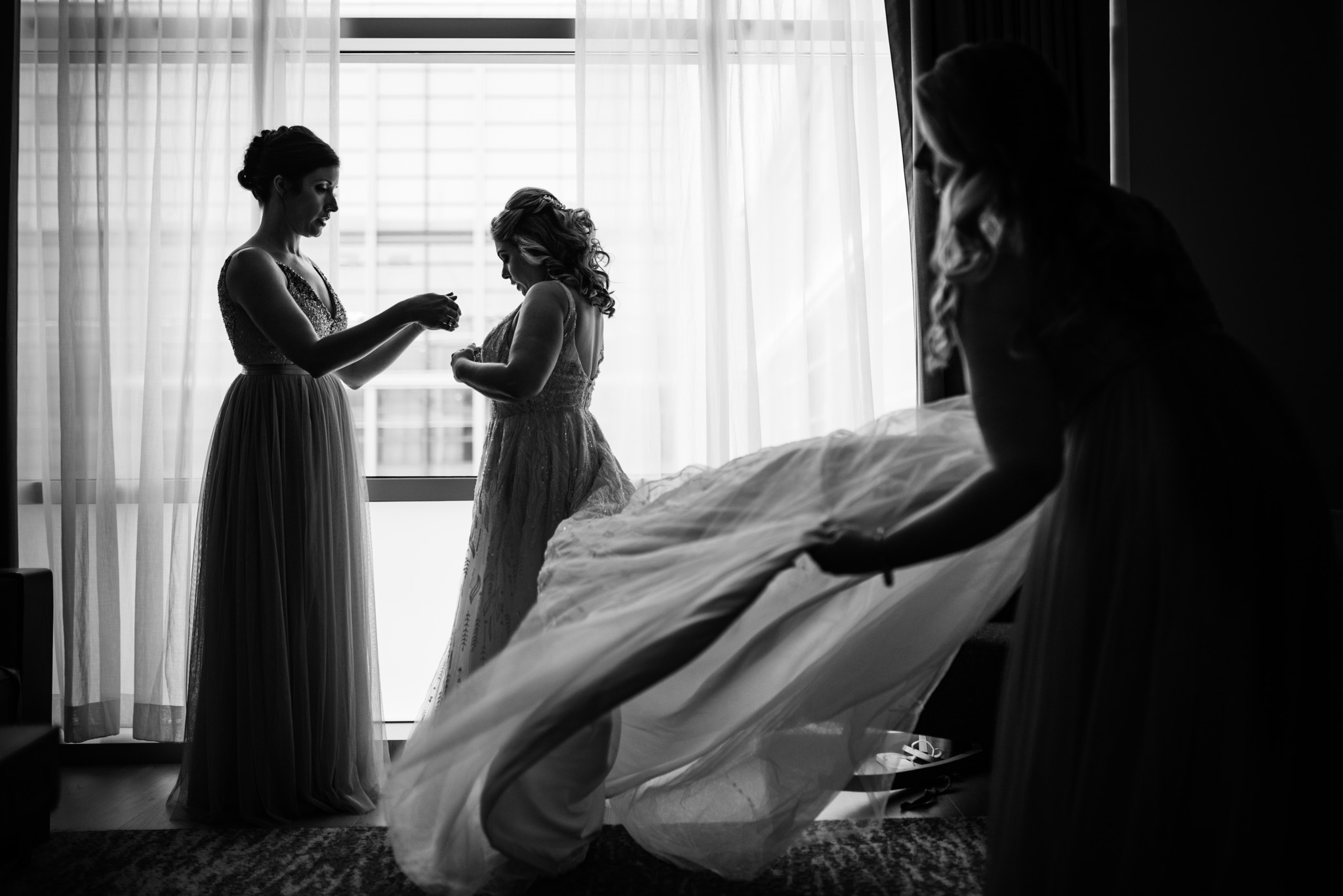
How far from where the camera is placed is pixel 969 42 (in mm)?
3238

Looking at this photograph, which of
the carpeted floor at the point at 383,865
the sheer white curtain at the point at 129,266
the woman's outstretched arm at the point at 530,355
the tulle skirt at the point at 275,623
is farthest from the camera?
the sheer white curtain at the point at 129,266

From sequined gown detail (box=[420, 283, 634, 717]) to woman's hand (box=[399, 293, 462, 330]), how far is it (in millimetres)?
197

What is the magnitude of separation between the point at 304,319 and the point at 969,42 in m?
2.26

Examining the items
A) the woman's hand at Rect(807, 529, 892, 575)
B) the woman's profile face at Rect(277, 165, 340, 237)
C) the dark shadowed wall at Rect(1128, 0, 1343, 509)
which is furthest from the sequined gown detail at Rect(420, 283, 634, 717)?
the dark shadowed wall at Rect(1128, 0, 1343, 509)

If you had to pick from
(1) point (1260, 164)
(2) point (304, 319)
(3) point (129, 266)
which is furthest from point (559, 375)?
(1) point (1260, 164)

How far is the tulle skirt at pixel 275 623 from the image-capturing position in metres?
2.58

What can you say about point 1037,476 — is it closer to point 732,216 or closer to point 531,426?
point 531,426

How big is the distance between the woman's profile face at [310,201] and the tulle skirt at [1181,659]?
87.5 inches

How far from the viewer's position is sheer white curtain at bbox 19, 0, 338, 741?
10.4 feet

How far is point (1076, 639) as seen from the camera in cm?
120

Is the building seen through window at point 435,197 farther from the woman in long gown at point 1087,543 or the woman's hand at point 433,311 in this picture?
the woman in long gown at point 1087,543

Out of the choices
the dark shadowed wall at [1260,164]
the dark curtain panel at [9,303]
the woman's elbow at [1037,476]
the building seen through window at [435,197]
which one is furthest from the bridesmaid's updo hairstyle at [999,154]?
the dark curtain panel at [9,303]

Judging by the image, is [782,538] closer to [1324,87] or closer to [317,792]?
[317,792]

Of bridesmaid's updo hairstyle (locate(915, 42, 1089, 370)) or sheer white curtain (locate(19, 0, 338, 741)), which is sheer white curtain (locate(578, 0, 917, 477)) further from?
bridesmaid's updo hairstyle (locate(915, 42, 1089, 370))
